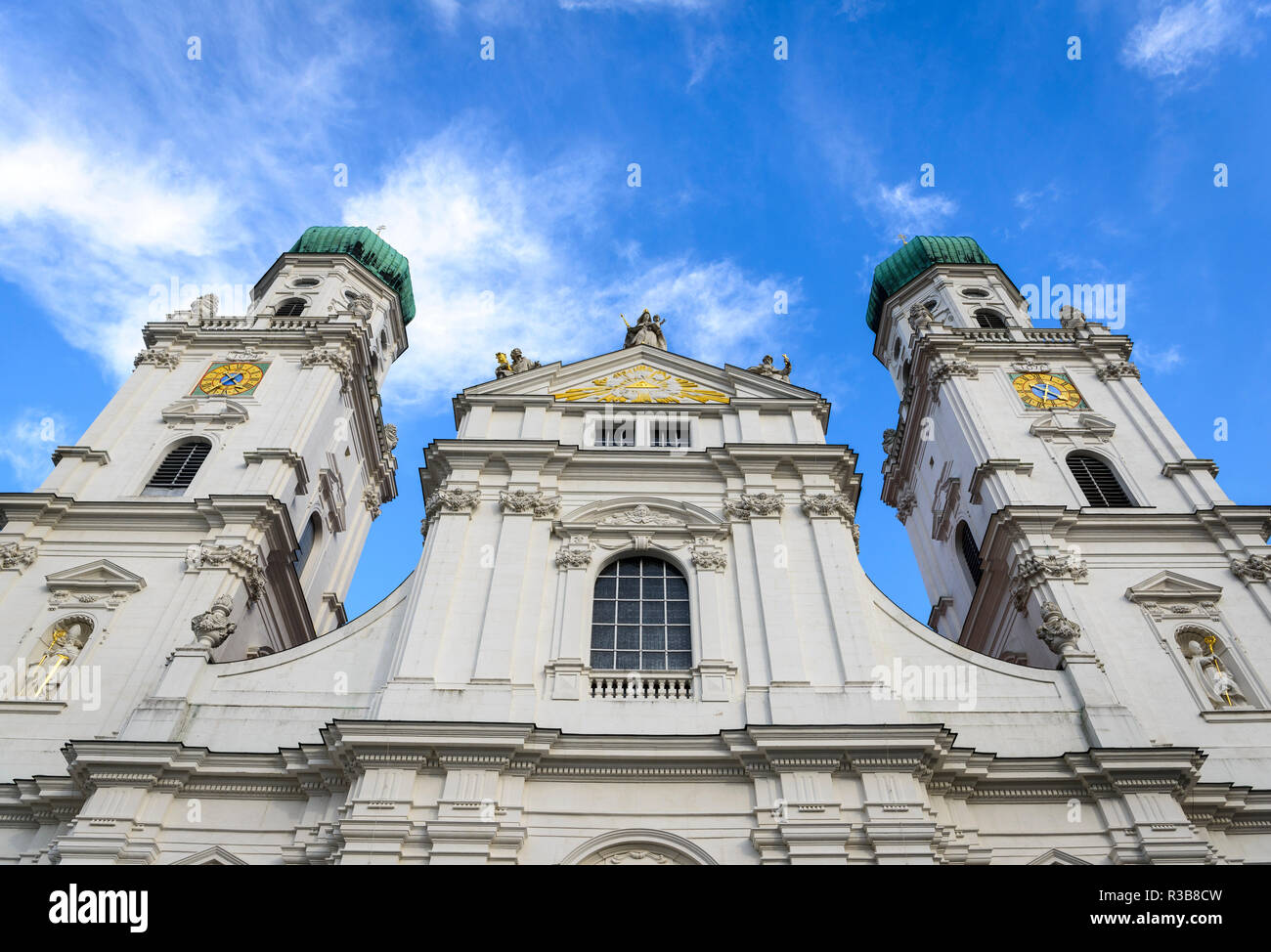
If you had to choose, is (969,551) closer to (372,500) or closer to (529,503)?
(529,503)

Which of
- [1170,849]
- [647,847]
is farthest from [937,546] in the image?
[647,847]

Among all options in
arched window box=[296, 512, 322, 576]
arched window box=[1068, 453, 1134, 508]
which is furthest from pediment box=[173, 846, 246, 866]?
arched window box=[1068, 453, 1134, 508]

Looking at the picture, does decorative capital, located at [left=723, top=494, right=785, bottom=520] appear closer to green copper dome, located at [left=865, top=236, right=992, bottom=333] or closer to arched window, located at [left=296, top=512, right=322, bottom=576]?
arched window, located at [left=296, top=512, right=322, bottom=576]

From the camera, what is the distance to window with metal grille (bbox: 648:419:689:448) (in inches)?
845

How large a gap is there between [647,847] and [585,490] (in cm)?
770

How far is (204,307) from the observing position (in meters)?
29.7

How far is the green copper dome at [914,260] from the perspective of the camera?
34.3 meters

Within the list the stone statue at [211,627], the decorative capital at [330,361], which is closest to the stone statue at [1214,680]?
the stone statue at [211,627]

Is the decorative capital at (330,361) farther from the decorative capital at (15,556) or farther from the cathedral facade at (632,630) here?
the decorative capital at (15,556)

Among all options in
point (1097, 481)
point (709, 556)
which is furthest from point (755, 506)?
point (1097, 481)

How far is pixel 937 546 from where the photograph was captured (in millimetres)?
28422

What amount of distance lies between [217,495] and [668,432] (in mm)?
9678

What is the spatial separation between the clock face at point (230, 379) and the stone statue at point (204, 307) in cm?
301

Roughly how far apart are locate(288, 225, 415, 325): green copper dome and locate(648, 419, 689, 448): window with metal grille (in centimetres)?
1665
